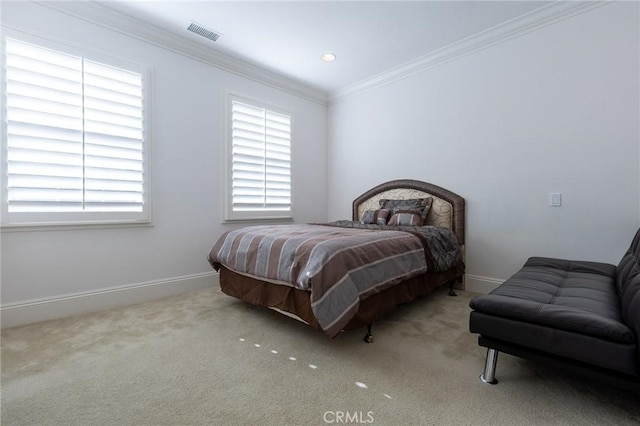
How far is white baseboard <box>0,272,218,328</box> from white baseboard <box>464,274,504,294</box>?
3.00 metres

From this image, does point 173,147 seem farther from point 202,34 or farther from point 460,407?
point 460,407

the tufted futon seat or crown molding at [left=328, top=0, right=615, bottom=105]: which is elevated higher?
crown molding at [left=328, top=0, right=615, bottom=105]

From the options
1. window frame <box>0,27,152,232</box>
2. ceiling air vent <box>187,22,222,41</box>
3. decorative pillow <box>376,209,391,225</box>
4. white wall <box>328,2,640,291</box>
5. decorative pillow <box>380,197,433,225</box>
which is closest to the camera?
window frame <box>0,27,152,232</box>

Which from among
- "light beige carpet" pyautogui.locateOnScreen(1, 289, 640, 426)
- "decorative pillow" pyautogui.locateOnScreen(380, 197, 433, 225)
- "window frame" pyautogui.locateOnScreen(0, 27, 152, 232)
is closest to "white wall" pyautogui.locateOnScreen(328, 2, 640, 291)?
"decorative pillow" pyautogui.locateOnScreen(380, 197, 433, 225)

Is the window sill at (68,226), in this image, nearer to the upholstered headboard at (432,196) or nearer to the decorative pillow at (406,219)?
the decorative pillow at (406,219)

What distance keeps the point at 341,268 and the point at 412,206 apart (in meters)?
2.00

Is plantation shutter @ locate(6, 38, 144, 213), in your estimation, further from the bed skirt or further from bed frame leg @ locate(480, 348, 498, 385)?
bed frame leg @ locate(480, 348, 498, 385)

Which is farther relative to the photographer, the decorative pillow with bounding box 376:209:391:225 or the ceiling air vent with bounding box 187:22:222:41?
the decorative pillow with bounding box 376:209:391:225

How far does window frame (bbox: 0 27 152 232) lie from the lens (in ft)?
7.29

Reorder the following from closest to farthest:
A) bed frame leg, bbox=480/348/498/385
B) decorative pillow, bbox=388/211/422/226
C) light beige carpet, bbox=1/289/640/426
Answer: light beige carpet, bbox=1/289/640/426 → bed frame leg, bbox=480/348/498/385 → decorative pillow, bbox=388/211/422/226

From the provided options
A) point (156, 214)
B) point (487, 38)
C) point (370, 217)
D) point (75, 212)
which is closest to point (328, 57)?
point (487, 38)

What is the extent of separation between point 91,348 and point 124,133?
1.89 meters

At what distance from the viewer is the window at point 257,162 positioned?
143 inches

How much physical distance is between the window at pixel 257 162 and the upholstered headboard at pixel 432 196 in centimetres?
120
